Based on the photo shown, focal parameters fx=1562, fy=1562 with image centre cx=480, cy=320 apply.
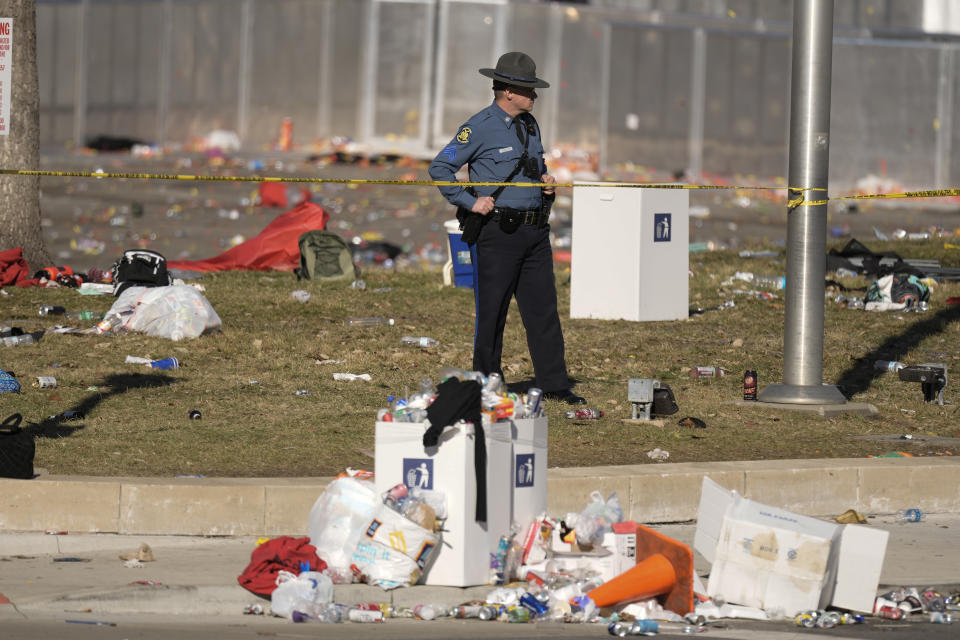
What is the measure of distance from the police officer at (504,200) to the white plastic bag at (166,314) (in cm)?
342

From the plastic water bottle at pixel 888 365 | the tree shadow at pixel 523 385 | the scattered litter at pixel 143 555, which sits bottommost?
the scattered litter at pixel 143 555

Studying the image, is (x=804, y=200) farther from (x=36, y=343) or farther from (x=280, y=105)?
(x=280, y=105)

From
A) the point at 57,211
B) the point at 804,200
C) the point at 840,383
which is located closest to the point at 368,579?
the point at 804,200

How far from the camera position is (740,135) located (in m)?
29.6

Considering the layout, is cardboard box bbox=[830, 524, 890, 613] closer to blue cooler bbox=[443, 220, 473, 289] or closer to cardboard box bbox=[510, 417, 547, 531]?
cardboard box bbox=[510, 417, 547, 531]

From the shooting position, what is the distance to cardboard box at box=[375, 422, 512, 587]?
6.36m

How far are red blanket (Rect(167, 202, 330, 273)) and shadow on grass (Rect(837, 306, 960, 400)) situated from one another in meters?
6.48

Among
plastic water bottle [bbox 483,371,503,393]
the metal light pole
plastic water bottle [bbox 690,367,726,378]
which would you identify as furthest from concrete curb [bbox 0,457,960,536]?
plastic water bottle [bbox 690,367,726,378]

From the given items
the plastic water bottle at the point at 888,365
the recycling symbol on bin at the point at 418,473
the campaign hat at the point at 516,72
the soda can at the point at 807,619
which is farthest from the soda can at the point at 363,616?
the plastic water bottle at the point at 888,365

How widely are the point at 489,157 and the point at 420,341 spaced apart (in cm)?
322

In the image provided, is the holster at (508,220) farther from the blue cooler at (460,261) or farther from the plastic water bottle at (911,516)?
the blue cooler at (460,261)

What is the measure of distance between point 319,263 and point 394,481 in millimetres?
9242

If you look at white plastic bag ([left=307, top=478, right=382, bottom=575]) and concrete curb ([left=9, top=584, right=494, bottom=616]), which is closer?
concrete curb ([left=9, top=584, right=494, bottom=616])

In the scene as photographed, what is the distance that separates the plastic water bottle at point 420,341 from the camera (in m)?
11.9
